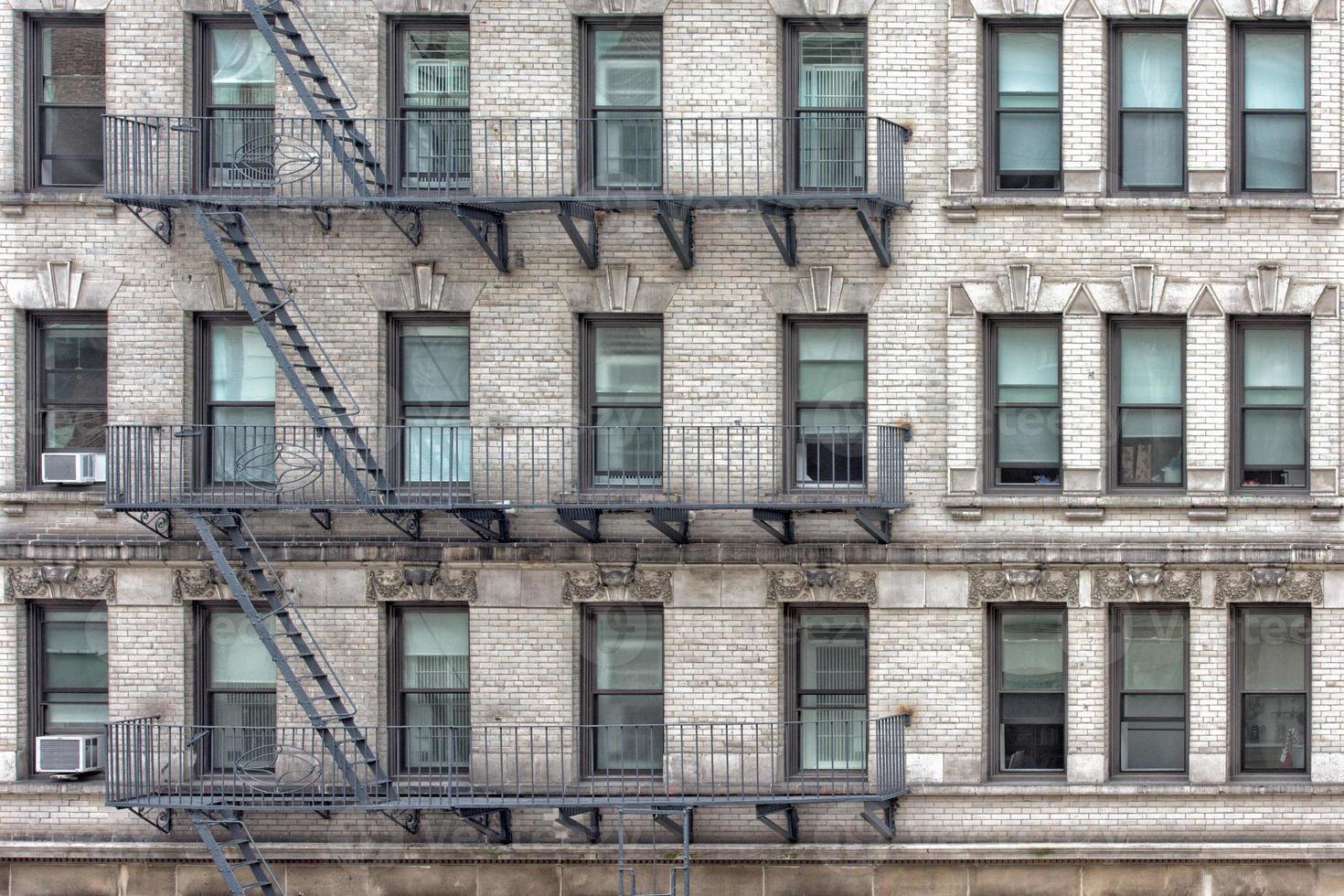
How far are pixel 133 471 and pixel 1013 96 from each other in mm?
9808

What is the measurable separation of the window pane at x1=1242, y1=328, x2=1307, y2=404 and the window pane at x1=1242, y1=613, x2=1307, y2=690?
7.31 feet

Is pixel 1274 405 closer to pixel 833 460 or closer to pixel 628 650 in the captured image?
pixel 833 460

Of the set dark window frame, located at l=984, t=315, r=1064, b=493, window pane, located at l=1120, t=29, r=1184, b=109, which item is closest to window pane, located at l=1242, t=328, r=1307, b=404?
dark window frame, located at l=984, t=315, r=1064, b=493

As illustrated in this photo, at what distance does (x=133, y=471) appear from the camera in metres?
16.2

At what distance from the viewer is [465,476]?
16.4m

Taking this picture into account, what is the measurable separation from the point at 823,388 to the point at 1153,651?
14.2ft

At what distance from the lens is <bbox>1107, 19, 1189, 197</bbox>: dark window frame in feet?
53.0

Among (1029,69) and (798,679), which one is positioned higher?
(1029,69)

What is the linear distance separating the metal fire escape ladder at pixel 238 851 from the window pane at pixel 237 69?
24.0 ft

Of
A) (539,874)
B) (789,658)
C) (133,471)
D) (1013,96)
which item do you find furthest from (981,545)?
(133,471)

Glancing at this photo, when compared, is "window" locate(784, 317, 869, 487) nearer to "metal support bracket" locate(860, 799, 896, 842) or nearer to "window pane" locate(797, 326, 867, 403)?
"window pane" locate(797, 326, 867, 403)

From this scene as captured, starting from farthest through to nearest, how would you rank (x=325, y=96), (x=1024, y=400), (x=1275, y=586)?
1. (x=1024, y=400)
2. (x=1275, y=586)
3. (x=325, y=96)

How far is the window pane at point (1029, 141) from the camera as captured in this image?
53.5 ft

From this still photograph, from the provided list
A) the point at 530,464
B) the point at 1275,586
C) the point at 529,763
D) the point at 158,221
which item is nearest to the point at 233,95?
the point at 158,221
